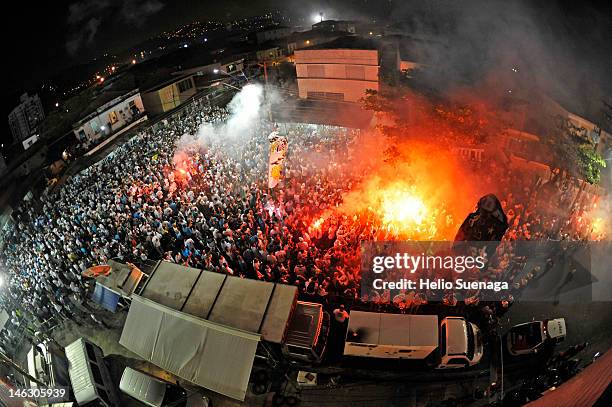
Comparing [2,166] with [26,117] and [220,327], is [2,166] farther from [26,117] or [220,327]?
[220,327]

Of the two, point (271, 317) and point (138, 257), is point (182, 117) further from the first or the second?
point (271, 317)

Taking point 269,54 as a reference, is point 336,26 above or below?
below

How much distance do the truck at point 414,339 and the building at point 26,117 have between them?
21.7 meters

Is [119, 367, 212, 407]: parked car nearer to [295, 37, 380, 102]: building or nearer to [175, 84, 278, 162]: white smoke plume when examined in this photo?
[175, 84, 278, 162]: white smoke plume

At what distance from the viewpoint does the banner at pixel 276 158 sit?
38.5 ft

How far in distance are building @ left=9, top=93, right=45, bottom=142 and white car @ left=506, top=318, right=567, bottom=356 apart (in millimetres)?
24250

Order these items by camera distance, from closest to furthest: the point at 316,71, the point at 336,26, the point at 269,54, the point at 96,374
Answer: the point at 96,374, the point at 316,71, the point at 336,26, the point at 269,54

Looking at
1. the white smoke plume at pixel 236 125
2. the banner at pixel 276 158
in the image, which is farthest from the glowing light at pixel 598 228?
the white smoke plume at pixel 236 125

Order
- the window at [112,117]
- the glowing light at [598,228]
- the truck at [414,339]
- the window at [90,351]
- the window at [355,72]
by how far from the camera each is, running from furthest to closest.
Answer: the window at [112,117] → the window at [355,72] → the glowing light at [598,228] → the window at [90,351] → the truck at [414,339]

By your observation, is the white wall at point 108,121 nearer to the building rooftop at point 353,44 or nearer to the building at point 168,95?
the building at point 168,95

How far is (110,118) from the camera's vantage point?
1859cm

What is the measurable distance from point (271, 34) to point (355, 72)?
16491mm

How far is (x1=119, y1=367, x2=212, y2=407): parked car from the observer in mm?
6598

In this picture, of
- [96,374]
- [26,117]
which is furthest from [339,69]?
[26,117]
